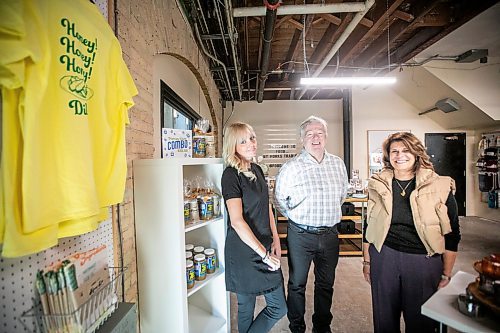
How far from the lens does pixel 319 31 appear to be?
13.4 feet

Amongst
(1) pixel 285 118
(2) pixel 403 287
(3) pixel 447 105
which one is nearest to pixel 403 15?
(3) pixel 447 105

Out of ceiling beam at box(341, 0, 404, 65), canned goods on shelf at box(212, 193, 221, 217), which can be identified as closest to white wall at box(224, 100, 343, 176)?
ceiling beam at box(341, 0, 404, 65)

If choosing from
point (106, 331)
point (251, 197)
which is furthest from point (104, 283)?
point (251, 197)

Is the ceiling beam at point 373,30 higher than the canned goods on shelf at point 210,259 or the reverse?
higher

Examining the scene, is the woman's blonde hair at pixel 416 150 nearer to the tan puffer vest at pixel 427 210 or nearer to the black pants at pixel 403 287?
the tan puffer vest at pixel 427 210

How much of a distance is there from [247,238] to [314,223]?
2.29ft

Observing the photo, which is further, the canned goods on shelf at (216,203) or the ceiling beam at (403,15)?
the ceiling beam at (403,15)

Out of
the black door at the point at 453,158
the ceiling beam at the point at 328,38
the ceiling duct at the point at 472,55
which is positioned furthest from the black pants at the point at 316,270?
the black door at the point at 453,158

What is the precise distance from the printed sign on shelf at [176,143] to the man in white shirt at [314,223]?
2.84ft

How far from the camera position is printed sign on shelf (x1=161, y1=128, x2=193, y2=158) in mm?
1571

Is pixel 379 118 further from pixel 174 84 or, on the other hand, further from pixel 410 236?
pixel 410 236

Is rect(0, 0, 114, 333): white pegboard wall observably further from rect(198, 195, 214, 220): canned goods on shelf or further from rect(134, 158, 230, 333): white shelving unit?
rect(198, 195, 214, 220): canned goods on shelf

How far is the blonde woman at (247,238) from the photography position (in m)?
1.55

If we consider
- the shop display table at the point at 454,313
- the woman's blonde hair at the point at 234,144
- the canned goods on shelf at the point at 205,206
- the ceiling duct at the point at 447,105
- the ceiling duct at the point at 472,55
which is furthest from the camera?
the ceiling duct at the point at 447,105
